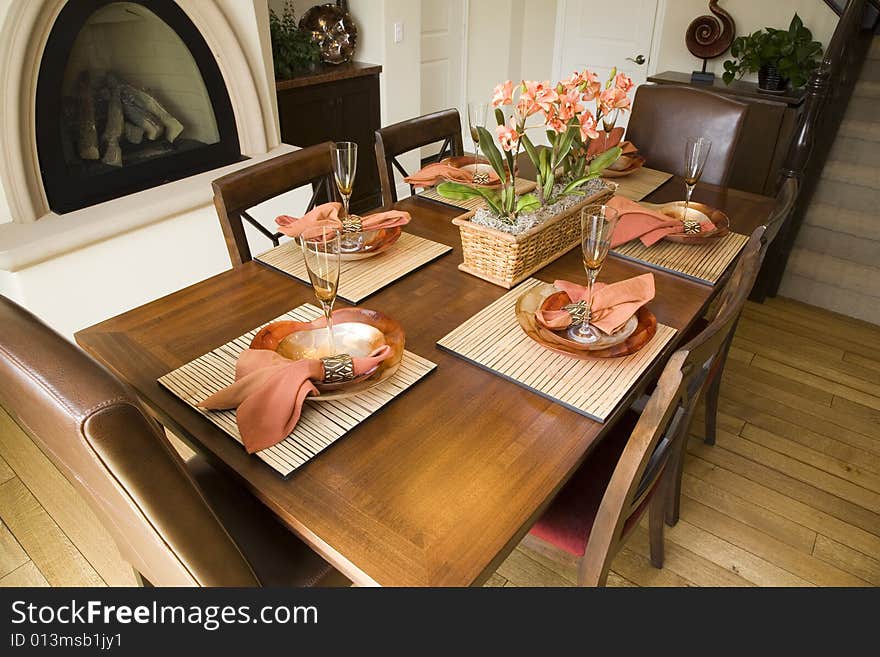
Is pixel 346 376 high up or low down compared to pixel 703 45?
down

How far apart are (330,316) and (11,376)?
0.55 m

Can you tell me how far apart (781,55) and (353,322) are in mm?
3130

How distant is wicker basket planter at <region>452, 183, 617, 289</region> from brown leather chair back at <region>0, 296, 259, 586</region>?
84 centimetres

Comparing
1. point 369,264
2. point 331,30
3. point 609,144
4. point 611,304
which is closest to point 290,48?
point 331,30

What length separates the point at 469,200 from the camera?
6.07 feet

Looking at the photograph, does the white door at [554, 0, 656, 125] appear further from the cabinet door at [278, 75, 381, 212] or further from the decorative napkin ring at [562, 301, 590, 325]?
the decorative napkin ring at [562, 301, 590, 325]

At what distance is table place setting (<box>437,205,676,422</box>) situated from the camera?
1146 mm

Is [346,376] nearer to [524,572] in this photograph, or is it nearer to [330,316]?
[330,316]

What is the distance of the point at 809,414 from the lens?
228cm

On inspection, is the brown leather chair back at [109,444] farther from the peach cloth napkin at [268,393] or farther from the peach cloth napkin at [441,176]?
the peach cloth napkin at [441,176]

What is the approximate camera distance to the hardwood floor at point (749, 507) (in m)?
1.70

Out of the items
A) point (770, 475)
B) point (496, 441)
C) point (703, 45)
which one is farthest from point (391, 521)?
point (703, 45)

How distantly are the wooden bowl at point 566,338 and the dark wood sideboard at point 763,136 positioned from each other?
239 centimetres

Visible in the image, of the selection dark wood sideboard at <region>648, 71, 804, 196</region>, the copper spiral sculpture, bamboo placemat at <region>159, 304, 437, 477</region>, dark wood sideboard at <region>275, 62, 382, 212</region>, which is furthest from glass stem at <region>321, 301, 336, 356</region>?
the copper spiral sculpture
